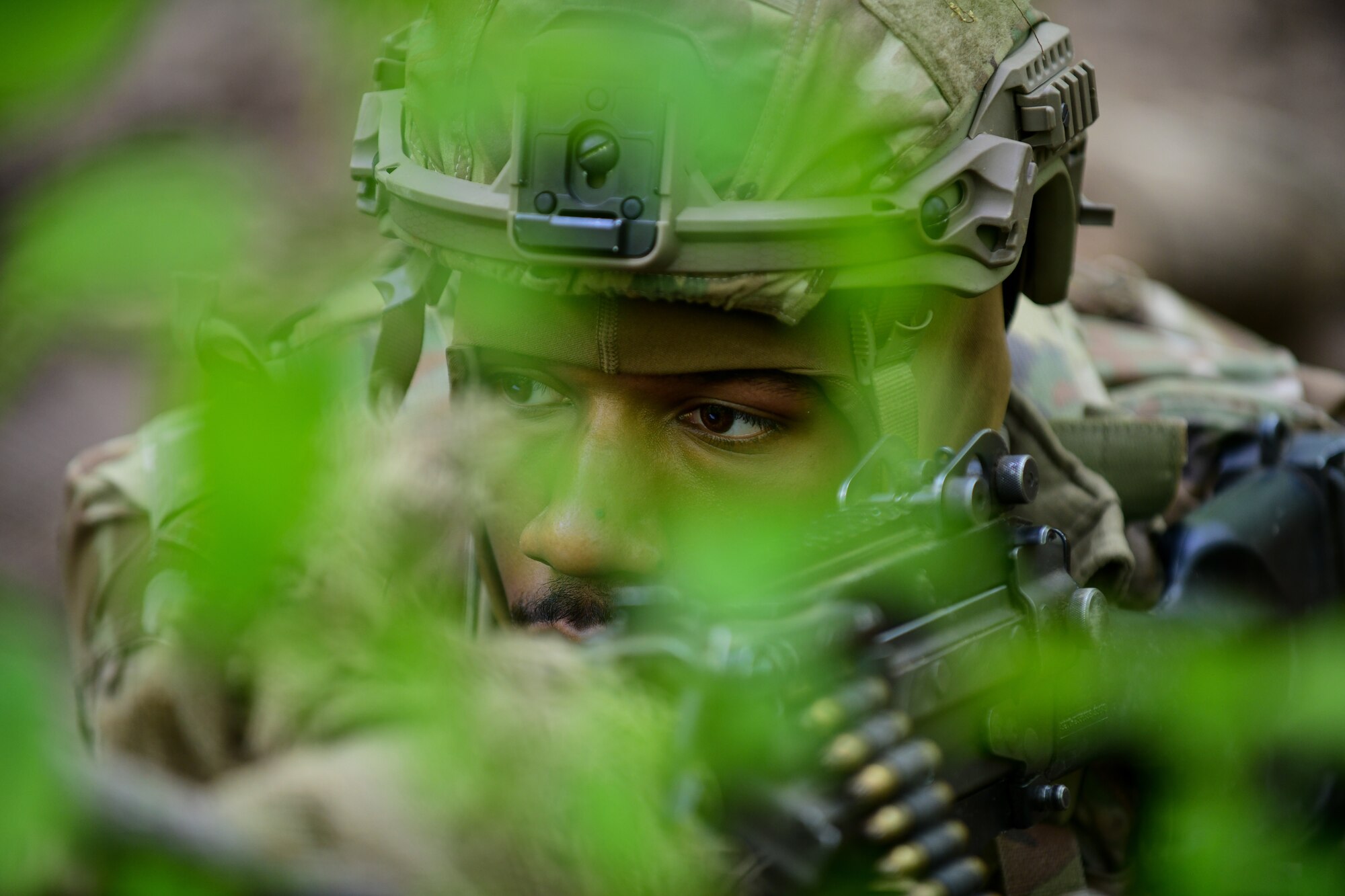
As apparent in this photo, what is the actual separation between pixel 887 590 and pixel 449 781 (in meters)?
0.59

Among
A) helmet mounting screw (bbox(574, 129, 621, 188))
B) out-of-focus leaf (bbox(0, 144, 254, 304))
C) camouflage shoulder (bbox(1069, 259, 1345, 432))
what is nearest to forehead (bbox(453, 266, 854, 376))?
helmet mounting screw (bbox(574, 129, 621, 188))

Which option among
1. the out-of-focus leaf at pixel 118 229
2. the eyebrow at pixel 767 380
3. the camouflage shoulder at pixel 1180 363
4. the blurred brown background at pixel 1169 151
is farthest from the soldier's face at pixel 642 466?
the camouflage shoulder at pixel 1180 363

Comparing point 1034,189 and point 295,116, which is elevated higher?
point 1034,189

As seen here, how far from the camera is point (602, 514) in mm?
1528

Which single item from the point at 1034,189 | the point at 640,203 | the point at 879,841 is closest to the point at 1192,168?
the point at 1034,189

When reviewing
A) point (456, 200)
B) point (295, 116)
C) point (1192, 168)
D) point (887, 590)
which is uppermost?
point (456, 200)

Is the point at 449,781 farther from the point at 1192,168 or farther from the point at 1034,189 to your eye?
the point at 1192,168

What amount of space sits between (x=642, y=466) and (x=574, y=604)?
0.16 m

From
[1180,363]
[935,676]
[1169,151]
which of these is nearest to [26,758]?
[935,676]

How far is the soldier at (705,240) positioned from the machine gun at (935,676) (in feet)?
Answer: 0.50

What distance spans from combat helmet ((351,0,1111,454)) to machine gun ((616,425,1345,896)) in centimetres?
22

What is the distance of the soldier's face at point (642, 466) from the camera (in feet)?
5.03

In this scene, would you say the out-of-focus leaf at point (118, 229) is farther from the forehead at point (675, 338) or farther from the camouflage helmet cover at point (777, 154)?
the forehead at point (675, 338)

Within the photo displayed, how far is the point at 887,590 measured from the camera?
117cm
